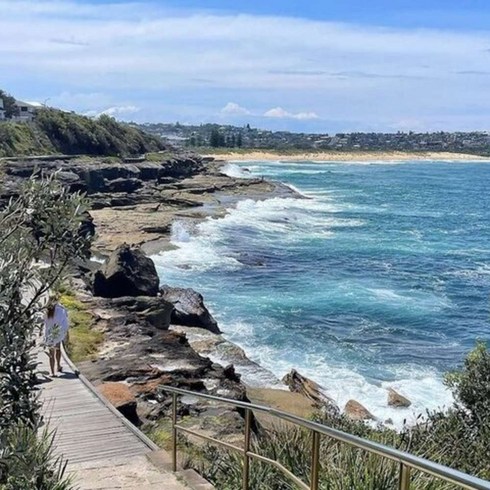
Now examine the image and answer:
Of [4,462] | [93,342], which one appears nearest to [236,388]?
[93,342]

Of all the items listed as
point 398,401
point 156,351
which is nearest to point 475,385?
point 156,351

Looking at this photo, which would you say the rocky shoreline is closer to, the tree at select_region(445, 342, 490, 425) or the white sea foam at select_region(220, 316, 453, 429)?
the white sea foam at select_region(220, 316, 453, 429)

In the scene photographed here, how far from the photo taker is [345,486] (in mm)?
5848

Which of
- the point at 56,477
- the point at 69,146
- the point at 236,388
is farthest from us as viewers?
the point at 69,146

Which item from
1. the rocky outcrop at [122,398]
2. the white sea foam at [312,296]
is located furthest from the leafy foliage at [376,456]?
the white sea foam at [312,296]

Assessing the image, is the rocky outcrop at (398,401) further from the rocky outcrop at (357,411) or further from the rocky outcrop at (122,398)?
the rocky outcrop at (122,398)

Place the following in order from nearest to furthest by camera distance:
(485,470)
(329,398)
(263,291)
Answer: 1. (485,470)
2. (329,398)
3. (263,291)

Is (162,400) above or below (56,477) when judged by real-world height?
below

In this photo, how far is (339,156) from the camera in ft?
570

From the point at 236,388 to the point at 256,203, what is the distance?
167 feet

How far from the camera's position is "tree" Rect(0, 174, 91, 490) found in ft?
13.5

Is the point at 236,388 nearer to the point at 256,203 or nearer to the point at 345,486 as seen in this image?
the point at 345,486

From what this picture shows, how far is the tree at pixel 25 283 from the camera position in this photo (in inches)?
162

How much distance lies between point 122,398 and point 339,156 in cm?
16458
